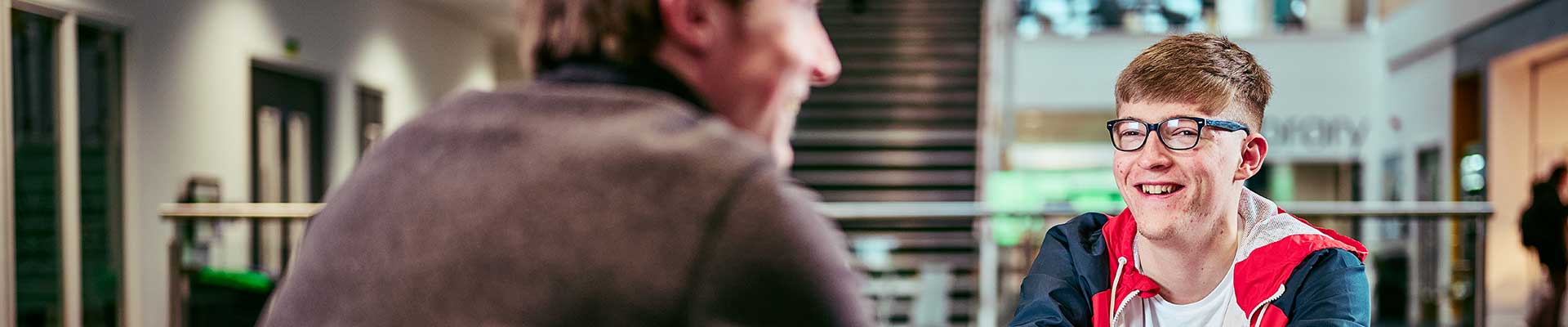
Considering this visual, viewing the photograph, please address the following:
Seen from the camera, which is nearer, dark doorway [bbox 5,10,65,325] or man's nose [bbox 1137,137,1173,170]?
man's nose [bbox 1137,137,1173,170]

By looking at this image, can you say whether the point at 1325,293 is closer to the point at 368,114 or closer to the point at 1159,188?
the point at 1159,188

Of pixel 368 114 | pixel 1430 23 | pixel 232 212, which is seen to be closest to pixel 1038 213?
pixel 232 212

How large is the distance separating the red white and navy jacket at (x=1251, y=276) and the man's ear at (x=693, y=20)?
0.50 m

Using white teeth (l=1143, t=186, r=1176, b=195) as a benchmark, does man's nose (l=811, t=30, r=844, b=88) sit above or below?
above

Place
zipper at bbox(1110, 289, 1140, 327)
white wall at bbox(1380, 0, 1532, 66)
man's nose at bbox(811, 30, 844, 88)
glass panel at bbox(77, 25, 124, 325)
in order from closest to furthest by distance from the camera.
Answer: man's nose at bbox(811, 30, 844, 88) < zipper at bbox(1110, 289, 1140, 327) < glass panel at bbox(77, 25, 124, 325) < white wall at bbox(1380, 0, 1532, 66)

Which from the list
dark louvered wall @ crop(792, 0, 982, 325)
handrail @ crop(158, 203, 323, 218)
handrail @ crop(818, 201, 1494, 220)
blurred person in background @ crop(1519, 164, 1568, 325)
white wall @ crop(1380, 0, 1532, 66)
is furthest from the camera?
white wall @ crop(1380, 0, 1532, 66)

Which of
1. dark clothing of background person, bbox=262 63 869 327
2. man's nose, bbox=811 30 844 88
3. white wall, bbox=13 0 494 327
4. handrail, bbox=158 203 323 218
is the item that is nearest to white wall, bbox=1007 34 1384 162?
white wall, bbox=13 0 494 327

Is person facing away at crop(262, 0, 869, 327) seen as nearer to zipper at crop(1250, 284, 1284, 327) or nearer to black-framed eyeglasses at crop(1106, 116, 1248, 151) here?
black-framed eyeglasses at crop(1106, 116, 1248, 151)

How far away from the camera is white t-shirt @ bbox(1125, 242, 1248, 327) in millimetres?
938

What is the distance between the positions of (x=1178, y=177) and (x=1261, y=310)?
13cm

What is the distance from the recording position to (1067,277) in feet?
3.35

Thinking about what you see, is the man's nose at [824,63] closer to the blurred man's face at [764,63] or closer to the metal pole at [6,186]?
the blurred man's face at [764,63]

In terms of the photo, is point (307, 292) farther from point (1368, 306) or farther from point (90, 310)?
point (90, 310)

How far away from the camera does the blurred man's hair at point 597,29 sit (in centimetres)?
58
